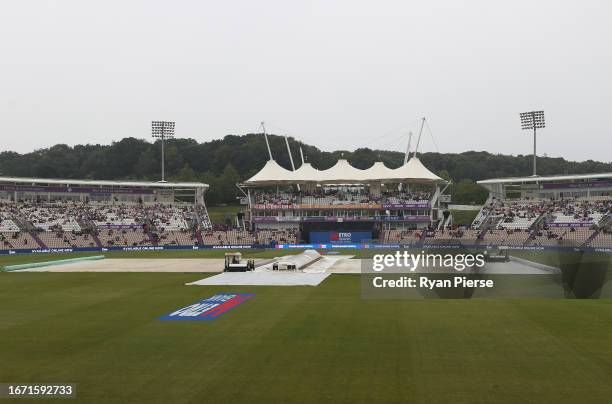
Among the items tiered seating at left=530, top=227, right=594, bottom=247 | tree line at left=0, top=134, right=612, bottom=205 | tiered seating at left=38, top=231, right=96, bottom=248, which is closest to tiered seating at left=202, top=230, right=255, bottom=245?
tiered seating at left=38, top=231, right=96, bottom=248

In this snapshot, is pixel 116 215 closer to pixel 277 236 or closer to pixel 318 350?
pixel 277 236

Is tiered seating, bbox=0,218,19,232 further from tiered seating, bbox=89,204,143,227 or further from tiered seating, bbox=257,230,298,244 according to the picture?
tiered seating, bbox=257,230,298,244

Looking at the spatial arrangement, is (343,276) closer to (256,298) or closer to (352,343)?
(256,298)

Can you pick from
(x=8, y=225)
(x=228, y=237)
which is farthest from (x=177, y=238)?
(x=8, y=225)

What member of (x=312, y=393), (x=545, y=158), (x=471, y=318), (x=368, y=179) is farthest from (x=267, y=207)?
(x=545, y=158)

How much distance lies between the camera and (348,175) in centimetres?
8506

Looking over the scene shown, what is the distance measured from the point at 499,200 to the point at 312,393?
80.9 metres

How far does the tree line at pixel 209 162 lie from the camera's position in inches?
5915

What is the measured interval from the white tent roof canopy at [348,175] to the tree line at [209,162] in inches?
2289

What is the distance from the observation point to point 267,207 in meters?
85.4

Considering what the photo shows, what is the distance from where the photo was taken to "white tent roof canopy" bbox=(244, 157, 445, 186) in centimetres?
8281

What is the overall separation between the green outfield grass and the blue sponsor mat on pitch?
2.04 feet

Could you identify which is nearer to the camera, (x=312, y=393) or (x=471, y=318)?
(x=312, y=393)

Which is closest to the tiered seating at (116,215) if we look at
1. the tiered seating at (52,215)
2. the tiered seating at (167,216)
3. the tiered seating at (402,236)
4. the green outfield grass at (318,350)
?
the tiered seating at (167,216)
